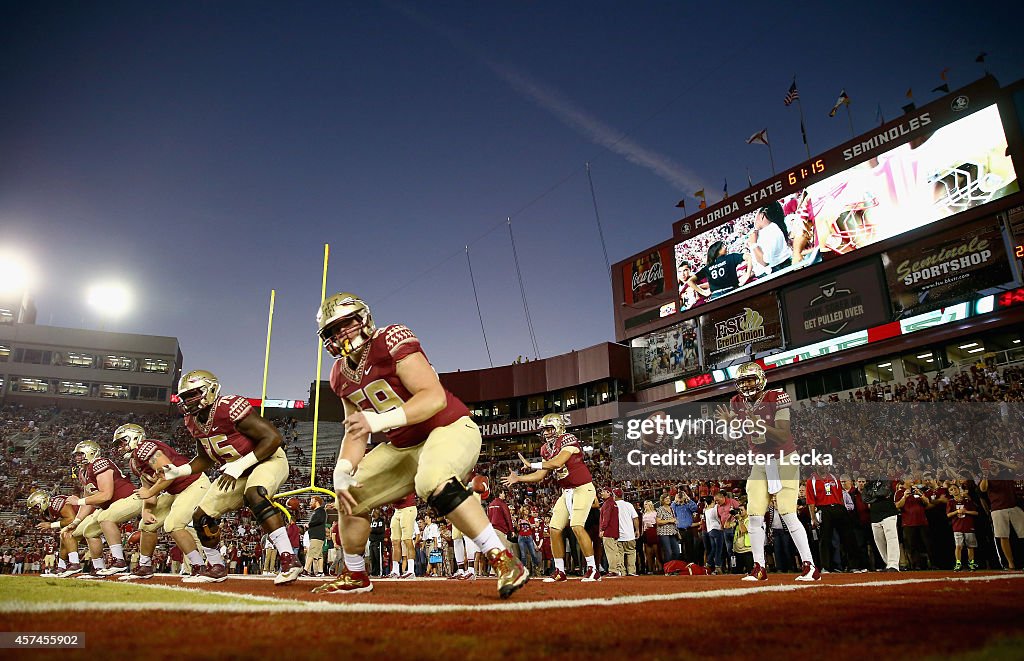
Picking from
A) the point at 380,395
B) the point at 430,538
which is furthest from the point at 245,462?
the point at 430,538

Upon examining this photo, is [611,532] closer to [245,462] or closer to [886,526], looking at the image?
[886,526]

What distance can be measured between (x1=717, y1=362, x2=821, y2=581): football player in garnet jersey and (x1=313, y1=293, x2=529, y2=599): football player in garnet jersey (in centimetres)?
378

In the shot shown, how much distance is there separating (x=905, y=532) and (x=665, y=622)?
1182cm

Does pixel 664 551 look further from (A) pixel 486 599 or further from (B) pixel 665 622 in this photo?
(B) pixel 665 622

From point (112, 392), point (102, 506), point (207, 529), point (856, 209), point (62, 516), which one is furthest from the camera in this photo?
point (112, 392)

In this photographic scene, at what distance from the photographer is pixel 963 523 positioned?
1134 centimetres

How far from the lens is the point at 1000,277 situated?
25.3m

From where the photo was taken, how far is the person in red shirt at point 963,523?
11.3 metres

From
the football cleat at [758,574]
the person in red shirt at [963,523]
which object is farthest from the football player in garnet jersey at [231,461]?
the person in red shirt at [963,523]

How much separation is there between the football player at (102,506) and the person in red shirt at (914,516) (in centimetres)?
1348

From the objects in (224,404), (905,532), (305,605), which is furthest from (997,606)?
(905,532)

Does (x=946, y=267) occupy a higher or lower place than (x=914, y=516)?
higher

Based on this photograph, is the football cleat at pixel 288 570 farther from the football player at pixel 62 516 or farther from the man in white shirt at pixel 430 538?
the man in white shirt at pixel 430 538
